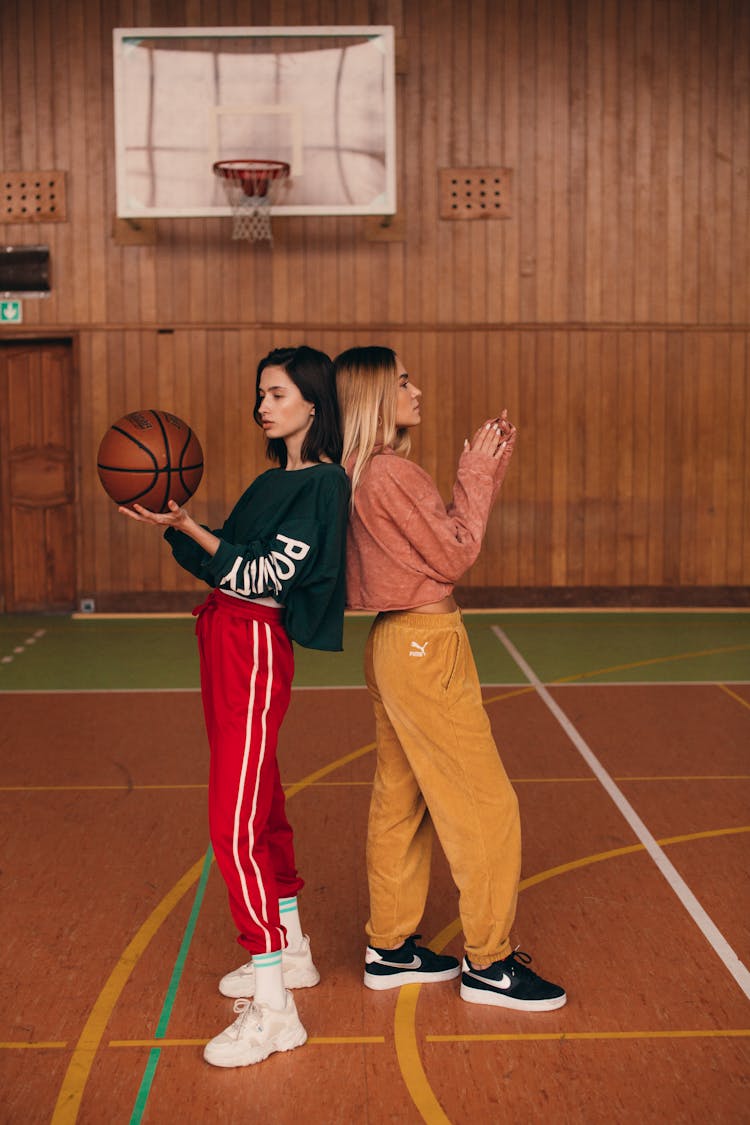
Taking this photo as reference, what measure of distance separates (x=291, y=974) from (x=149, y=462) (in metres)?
1.45

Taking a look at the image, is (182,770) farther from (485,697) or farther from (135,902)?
(485,697)

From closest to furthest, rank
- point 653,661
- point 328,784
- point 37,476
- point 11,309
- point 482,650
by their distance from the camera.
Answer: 1. point 328,784
2. point 653,661
3. point 482,650
4. point 11,309
5. point 37,476

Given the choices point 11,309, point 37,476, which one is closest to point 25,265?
point 11,309

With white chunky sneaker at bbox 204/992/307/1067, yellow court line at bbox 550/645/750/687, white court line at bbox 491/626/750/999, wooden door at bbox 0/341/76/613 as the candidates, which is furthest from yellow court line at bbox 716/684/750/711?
wooden door at bbox 0/341/76/613

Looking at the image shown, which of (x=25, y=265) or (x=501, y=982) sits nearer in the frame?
(x=501, y=982)

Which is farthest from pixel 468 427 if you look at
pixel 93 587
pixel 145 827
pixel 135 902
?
pixel 135 902

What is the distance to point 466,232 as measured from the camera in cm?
1044

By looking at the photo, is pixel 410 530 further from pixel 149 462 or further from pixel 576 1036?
pixel 576 1036

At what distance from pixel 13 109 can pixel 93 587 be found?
4.08 m

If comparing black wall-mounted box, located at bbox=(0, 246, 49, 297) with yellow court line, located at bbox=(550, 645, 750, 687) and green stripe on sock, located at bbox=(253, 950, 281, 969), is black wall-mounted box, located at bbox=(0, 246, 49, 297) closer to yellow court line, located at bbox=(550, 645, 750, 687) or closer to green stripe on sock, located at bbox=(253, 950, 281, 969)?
yellow court line, located at bbox=(550, 645, 750, 687)

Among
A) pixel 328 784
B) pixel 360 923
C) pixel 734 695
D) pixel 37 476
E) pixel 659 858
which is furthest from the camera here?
pixel 37 476

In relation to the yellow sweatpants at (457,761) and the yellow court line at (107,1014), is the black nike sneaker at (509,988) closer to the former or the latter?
the yellow sweatpants at (457,761)

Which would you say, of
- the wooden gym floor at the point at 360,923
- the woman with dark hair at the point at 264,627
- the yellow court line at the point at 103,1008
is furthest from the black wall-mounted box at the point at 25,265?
the woman with dark hair at the point at 264,627

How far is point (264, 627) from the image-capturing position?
3.04m
